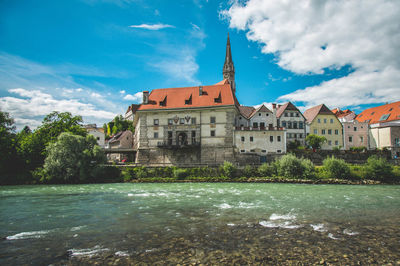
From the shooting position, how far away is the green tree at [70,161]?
29.8m

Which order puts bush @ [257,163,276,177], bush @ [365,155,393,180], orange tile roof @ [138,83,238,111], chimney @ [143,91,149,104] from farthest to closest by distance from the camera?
chimney @ [143,91,149,104]
orange tile roof @ [138,83,238,111]
bush @ [257,163,276,177]
bush @ [365,155,393,180]

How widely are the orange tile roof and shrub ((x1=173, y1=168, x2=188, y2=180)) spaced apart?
10.6m

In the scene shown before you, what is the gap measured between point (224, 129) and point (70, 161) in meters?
20.7

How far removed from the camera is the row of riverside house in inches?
1411

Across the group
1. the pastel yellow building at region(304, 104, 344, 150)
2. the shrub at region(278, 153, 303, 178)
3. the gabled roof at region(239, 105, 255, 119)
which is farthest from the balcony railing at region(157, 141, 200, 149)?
the pastel yellow building at region(304, 104, 344, 150)

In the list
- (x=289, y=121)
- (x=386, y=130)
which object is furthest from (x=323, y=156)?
(x=386, y=130)

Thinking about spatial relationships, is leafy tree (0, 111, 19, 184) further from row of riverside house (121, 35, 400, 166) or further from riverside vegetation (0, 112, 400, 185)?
row of riverside house (121, 35, 400, 166)

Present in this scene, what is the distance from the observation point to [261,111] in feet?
129

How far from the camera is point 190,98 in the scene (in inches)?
1519

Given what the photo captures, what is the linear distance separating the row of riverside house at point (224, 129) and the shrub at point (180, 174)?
2.81 m

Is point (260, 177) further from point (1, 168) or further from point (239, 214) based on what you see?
point (1, 168)

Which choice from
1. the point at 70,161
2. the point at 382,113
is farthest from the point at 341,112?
the point at 70,161

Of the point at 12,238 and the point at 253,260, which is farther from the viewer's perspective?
the point at 12,238

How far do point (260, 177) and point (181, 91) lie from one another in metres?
19.0
